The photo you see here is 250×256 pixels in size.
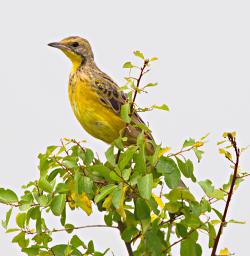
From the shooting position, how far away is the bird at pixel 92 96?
A: 6.09 metres

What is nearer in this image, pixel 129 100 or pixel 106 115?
pixel 129 100

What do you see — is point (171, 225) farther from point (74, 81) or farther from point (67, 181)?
point (74, 81)

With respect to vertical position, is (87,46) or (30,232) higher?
(87,46)

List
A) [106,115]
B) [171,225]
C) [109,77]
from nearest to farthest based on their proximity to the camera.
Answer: [171,225] < [106,115] < [109,77]

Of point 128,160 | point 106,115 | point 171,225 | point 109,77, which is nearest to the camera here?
point 128,160

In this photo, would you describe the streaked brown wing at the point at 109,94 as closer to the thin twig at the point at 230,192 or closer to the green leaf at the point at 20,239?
the green leaf at the point at 20,239

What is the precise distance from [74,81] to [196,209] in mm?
2835

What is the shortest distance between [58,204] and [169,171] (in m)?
0.74

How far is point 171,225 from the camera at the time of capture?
4250 millimetres

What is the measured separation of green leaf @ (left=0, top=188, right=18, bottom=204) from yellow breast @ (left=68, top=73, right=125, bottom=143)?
77.7 inches

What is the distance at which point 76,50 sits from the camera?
22.0 feet

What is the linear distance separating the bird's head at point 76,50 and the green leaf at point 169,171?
9.73 ft

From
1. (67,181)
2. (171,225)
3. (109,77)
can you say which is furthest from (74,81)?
(171,225)

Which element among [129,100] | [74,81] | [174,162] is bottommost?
[174,162]
